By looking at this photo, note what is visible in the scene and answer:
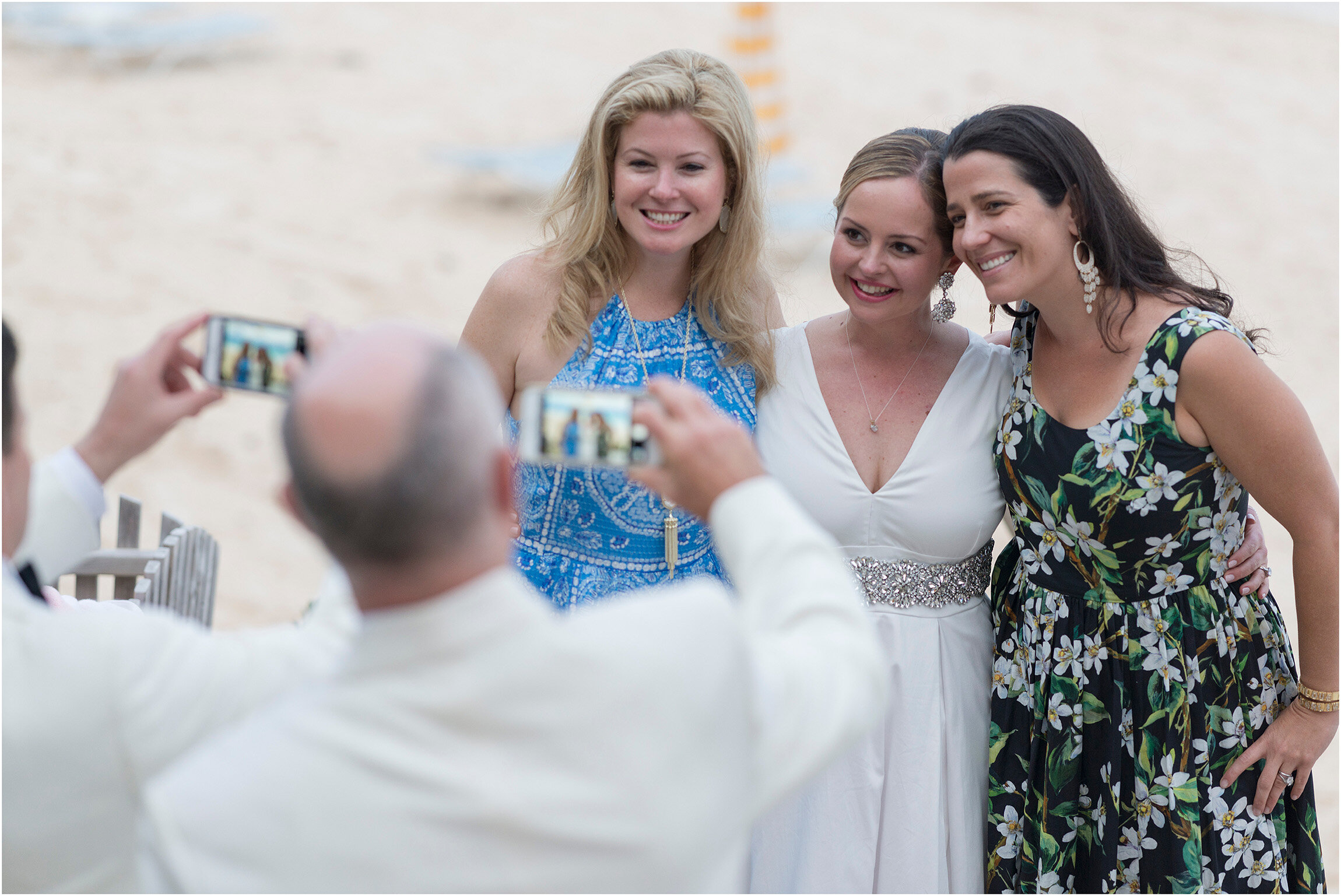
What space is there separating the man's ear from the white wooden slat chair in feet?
7.81

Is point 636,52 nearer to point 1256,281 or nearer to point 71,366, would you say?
point 1256,281

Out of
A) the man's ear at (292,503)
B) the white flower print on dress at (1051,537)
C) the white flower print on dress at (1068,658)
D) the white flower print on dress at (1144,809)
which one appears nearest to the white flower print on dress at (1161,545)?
the white flower print on dress at (1051,537)

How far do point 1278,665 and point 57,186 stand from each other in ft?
36.4

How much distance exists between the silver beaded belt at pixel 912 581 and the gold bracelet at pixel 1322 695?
774mm

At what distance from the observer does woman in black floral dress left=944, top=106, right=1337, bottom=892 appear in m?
2.55

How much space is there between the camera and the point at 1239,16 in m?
24.0

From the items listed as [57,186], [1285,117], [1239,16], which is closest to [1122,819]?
[57,186]

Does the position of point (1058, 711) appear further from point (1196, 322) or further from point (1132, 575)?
point (1196, 322)

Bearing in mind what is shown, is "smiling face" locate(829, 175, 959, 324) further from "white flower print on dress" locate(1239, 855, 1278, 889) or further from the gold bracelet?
"white flower print on dress" locate(1239, 855, 1278, 889)

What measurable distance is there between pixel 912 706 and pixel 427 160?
451 inches

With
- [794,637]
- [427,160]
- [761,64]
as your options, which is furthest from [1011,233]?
[761,64]

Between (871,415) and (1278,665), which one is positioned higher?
(871,415)

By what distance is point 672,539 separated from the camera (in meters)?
2.87

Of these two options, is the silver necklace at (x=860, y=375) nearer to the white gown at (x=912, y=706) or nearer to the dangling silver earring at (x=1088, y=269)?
the white gown at (x=912, y=706)
